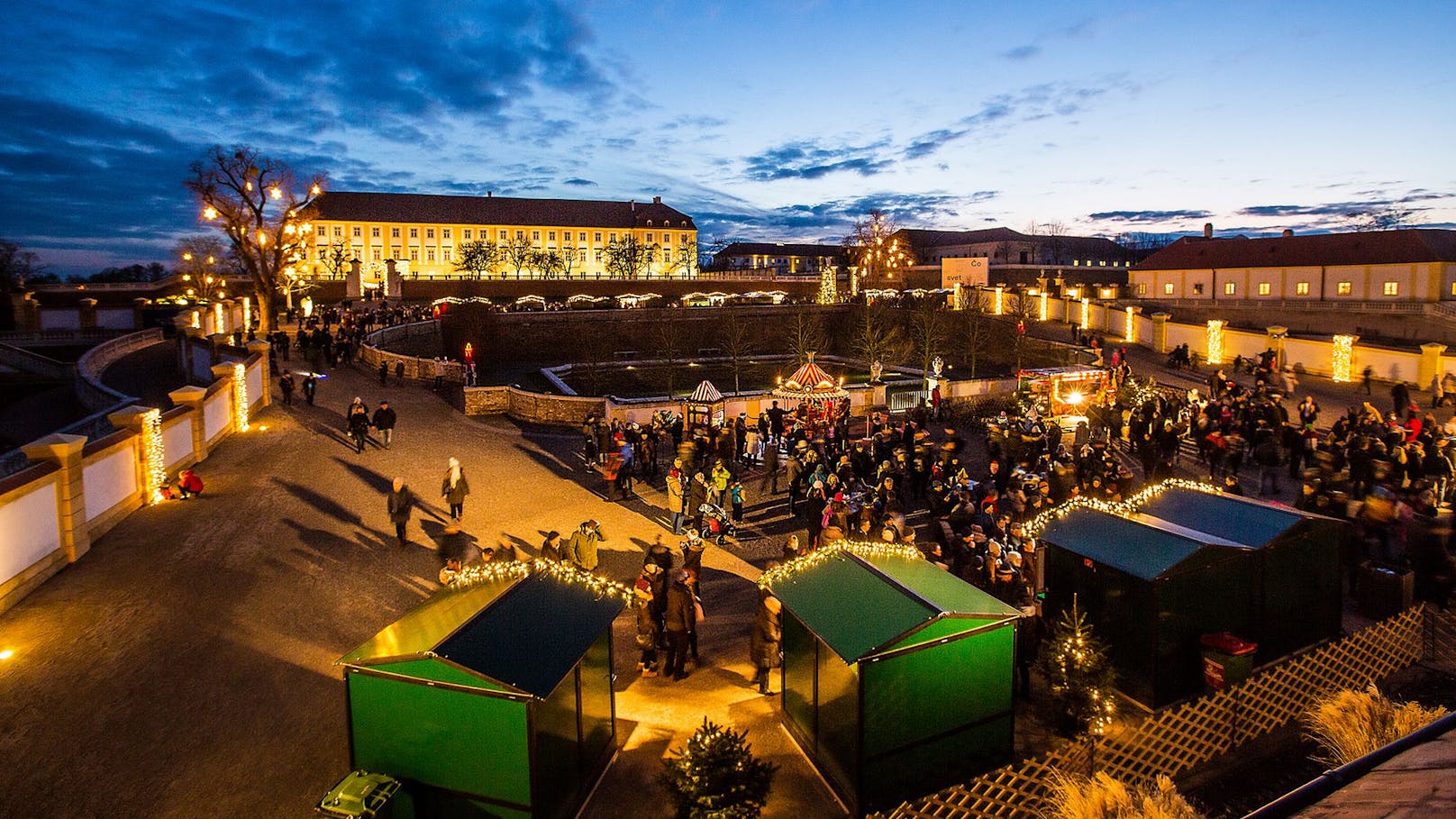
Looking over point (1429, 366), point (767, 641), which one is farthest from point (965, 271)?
point (767, 641)

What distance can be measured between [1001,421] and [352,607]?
47.4 ft

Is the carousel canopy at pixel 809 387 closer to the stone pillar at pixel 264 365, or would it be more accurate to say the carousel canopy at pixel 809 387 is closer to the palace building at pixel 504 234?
the stone pillar at pixel 264 365

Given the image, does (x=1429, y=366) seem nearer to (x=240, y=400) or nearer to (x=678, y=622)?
(x=678, y=622)

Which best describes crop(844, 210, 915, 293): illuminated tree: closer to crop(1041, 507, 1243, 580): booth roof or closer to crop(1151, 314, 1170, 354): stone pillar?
crop(1151, 314, 1170, 354): stone pillar

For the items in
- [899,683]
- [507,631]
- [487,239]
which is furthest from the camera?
[487,239]

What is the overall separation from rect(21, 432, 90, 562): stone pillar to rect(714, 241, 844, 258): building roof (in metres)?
112

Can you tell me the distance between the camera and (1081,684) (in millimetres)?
6801

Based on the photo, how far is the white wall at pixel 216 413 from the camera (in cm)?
1601

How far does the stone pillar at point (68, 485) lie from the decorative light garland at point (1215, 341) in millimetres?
31370

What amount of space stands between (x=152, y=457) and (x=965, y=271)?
57.5m

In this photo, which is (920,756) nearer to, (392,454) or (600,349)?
(392,454)

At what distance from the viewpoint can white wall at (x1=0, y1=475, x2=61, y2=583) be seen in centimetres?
936

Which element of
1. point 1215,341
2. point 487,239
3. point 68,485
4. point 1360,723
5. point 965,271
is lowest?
point 1360,723

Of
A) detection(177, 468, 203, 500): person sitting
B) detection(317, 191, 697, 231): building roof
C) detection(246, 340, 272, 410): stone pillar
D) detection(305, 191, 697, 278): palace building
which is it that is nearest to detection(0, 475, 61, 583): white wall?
detection(177, 468, 203, 500): person sitting
